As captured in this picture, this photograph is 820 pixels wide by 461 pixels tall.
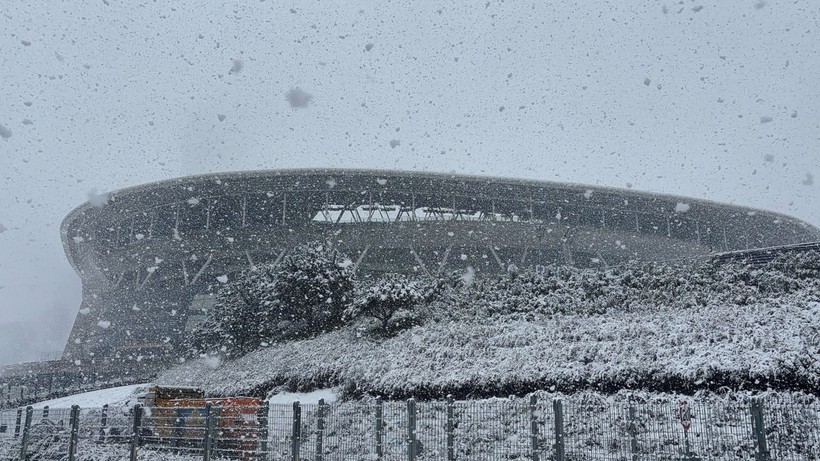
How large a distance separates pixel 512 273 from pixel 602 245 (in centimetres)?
3529

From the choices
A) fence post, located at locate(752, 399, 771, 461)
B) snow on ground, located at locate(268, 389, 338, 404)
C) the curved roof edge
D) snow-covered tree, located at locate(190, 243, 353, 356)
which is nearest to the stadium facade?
the curved roof edge

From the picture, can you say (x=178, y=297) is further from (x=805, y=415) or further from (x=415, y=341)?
(x=805, y=415)

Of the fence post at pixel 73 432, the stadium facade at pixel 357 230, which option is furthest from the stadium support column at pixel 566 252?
the fence post at pixel 73 432

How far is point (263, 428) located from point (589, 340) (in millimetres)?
8117

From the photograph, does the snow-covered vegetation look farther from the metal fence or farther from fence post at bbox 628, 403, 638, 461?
fence post at bbox 628, 403, 638, 461

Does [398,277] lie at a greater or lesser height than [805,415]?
greater

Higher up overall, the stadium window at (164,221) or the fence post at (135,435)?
A: the stadium window at (164,221)

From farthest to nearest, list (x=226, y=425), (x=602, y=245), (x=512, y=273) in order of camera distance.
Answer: (x=602, y=245), (x=512, y=273), (x=226, y=425)

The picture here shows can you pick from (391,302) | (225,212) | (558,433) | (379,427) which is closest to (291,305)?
(391,302)

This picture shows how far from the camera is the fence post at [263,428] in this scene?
10766 mm

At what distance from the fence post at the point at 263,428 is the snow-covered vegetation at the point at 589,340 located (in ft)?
17.9

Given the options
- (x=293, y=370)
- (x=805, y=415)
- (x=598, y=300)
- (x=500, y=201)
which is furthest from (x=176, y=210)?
(x=805, y=415)

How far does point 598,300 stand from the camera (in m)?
19.1

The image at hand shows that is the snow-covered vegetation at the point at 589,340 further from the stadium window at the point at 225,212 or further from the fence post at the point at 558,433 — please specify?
the stadium window at the point at 225,212
